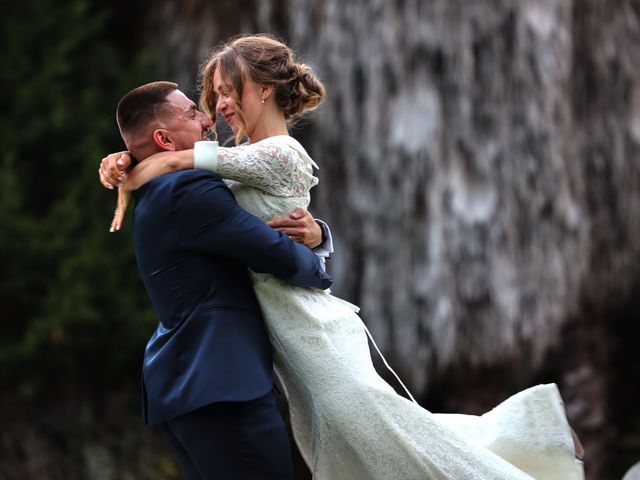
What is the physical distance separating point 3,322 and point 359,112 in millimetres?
2338

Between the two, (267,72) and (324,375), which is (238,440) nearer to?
(324,375)

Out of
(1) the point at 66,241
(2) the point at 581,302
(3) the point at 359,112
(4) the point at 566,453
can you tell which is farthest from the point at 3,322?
(4) the point at 566,453

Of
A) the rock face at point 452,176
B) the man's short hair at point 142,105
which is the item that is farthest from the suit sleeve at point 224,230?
the rock face at point 452,176

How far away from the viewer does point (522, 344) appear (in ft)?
19.1

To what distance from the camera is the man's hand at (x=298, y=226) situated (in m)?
2.45

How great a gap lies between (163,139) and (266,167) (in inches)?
10.0

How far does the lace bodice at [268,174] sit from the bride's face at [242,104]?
0.29ft

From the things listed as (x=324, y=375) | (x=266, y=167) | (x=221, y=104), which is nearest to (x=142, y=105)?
(x=221, y=104)

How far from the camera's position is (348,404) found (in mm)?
2381

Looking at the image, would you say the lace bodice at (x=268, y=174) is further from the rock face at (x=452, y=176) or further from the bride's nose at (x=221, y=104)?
the rock face at (x=452, y=176)

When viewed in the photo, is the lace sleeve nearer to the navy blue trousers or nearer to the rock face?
the navy blue trousers

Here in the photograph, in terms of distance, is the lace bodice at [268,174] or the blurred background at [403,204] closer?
the lace bodice at [268,174]

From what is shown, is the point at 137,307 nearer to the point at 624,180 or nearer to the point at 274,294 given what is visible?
the point at 624,180

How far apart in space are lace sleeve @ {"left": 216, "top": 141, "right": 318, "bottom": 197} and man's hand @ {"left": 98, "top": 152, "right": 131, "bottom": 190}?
23 centimetres
